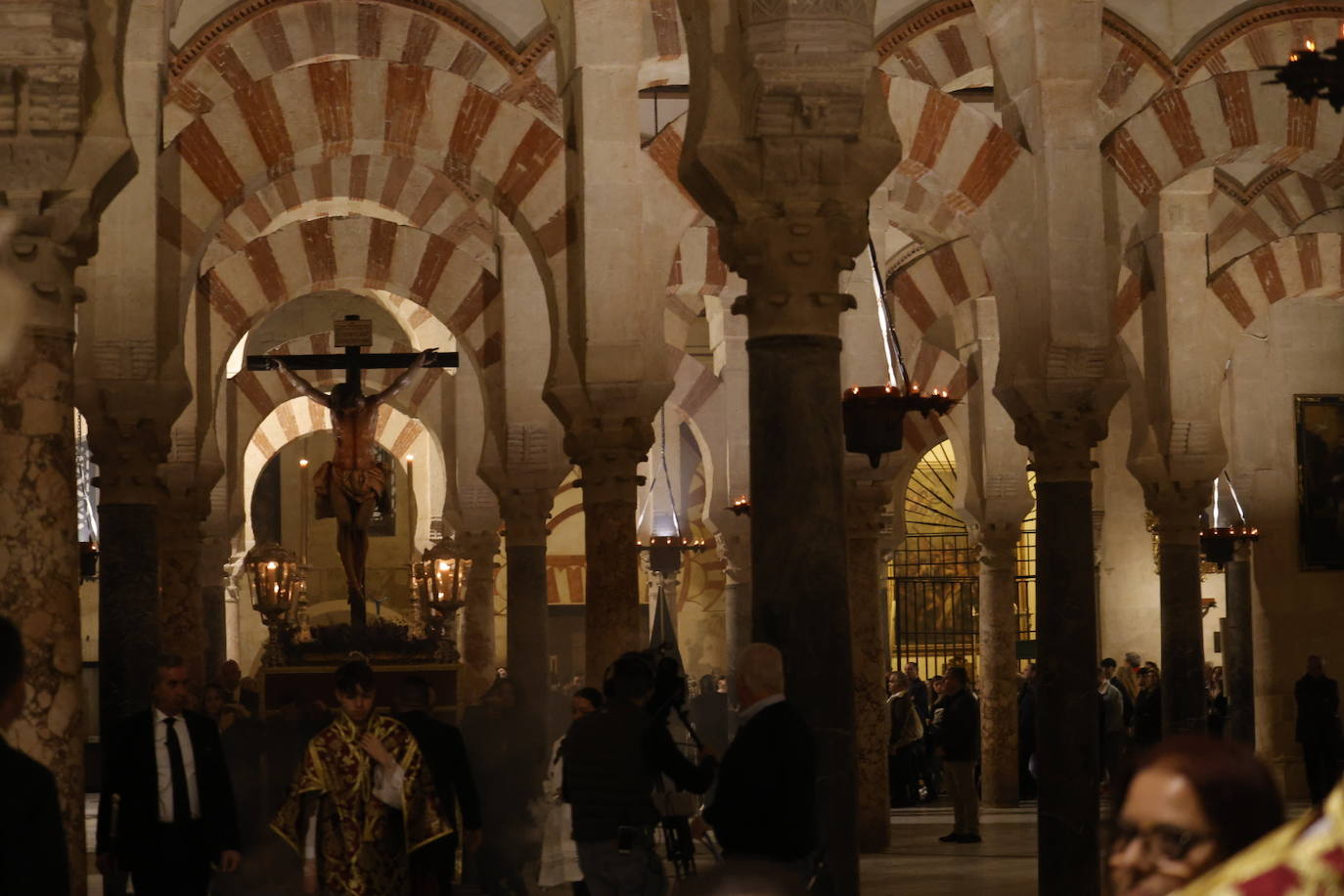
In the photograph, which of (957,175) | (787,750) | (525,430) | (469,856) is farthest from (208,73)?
(787,750)

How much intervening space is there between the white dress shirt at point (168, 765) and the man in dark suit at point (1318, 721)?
902 centimetres

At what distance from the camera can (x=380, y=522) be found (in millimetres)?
26438

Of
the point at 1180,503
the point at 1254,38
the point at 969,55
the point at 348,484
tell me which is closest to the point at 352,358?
the point at 348,484

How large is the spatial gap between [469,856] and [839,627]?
2849 mm

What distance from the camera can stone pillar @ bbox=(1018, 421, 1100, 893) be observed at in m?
8.13

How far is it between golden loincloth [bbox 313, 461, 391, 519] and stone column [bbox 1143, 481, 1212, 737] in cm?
517

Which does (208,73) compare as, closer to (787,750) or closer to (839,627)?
(839,627)

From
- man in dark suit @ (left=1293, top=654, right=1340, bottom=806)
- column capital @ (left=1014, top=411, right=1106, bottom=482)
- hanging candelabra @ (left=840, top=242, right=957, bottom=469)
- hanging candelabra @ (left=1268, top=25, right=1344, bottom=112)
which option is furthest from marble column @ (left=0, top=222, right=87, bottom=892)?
man in dark suit @ (left=1293, top=654, right=1340, bottom=806)

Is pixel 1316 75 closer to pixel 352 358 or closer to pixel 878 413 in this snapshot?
pixel 878 413

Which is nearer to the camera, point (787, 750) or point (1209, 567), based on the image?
point (787, 750)

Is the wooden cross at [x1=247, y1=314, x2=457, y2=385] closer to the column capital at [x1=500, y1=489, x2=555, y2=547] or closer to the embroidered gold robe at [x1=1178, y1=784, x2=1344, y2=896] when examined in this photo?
the column capital at [x1=500, y1=489, x2=555, y2=547]

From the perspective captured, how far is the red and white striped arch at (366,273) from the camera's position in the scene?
13.2m

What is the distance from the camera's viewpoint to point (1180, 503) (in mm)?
11867

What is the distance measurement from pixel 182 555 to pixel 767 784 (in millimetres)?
8205
